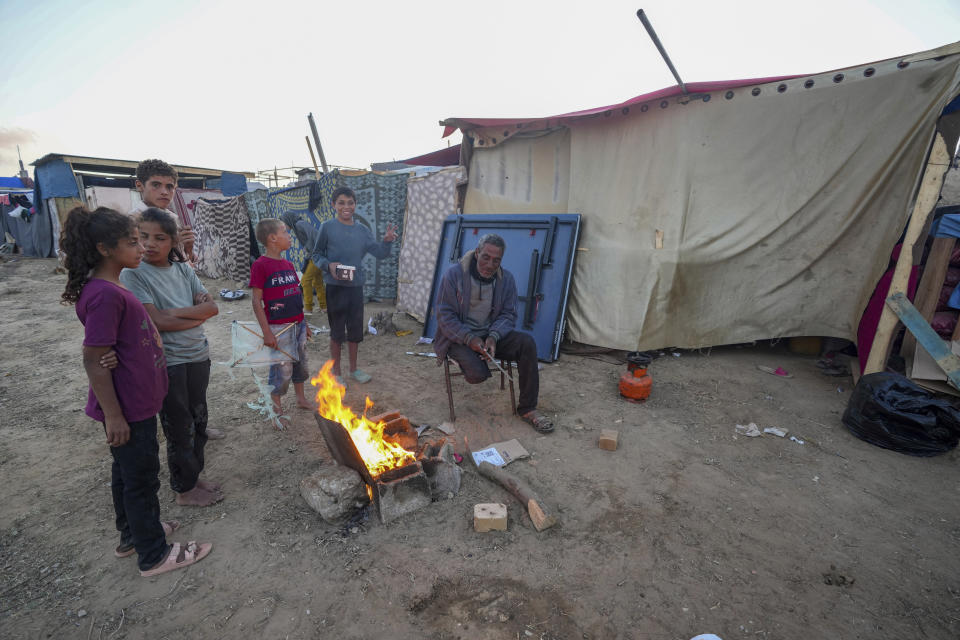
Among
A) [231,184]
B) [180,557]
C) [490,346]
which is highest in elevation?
[231,184]

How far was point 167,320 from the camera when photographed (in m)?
2.39

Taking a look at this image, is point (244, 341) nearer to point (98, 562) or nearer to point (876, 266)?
point (98, 562)

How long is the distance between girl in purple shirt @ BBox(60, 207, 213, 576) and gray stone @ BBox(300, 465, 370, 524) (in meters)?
0.82

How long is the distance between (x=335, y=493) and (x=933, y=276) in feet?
19.3

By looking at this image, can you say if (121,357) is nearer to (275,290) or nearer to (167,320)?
(167,320)

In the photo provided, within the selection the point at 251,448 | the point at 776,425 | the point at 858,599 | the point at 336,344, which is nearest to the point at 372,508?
the point at 251,448

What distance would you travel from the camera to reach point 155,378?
2.08 m

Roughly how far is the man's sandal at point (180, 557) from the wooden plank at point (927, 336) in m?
6.05

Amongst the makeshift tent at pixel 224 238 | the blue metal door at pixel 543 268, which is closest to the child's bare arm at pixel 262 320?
the blue metal door at pixel 543 268

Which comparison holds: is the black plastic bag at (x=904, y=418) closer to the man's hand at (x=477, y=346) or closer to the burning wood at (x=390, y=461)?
the man's hand at (x=477, y=346)

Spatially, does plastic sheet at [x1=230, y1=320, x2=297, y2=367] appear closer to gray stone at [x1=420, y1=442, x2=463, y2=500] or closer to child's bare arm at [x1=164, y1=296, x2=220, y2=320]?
child's bare arm at [x1=164, y1=296, x2=220, y2=320]

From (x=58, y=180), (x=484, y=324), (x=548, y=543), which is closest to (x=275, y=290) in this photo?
(x=484, y=324)

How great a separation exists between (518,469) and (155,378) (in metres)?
2.48

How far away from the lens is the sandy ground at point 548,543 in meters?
2.08
